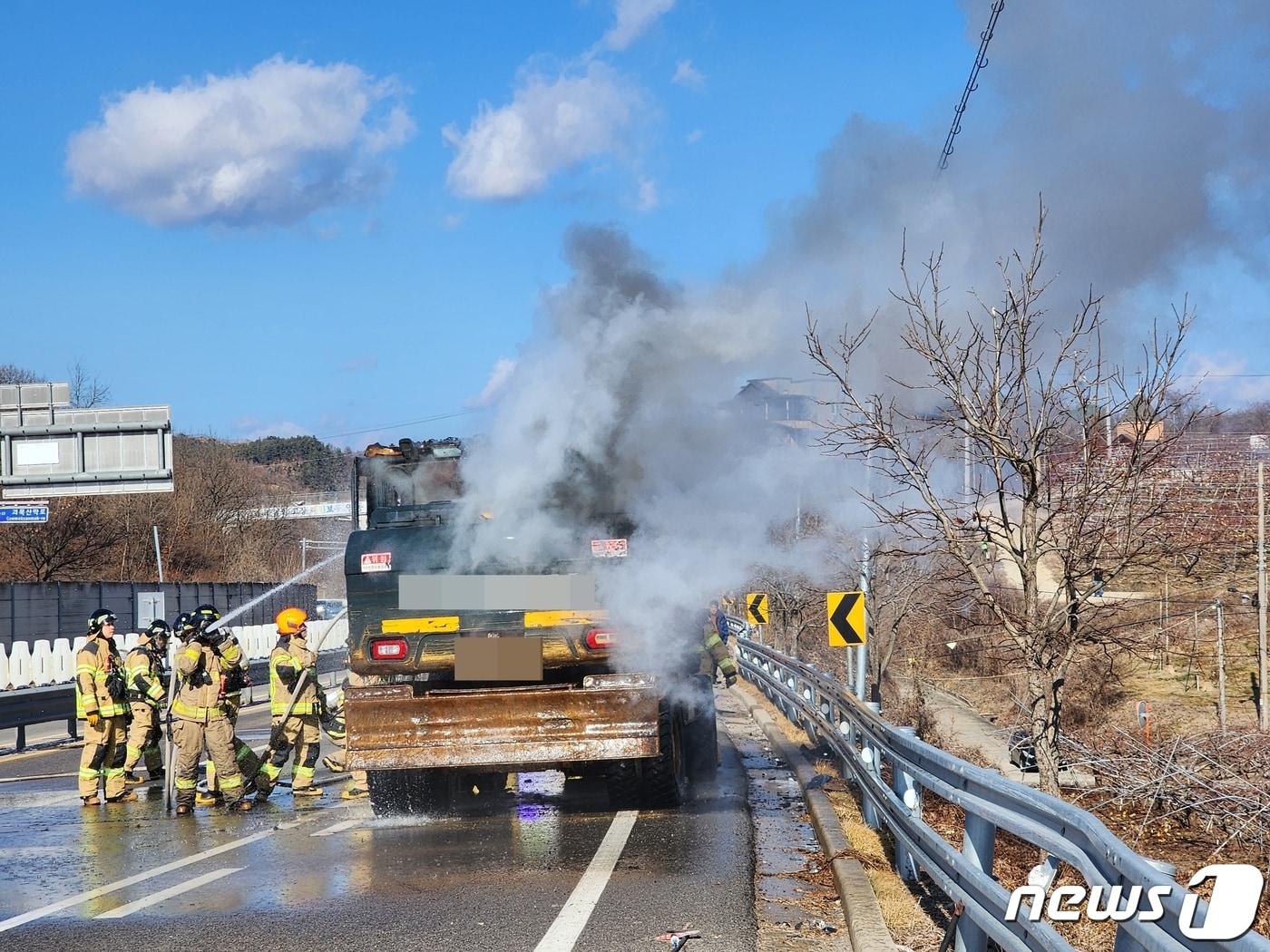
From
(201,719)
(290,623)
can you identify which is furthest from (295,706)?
(201,719)

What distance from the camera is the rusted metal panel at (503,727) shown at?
9.25m

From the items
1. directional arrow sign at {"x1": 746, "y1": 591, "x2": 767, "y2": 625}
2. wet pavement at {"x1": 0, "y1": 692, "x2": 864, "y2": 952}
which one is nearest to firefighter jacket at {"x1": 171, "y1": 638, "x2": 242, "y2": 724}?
wet pavement at {"x1": 0, "y1": 692, "x2": 864, "y2": 952}

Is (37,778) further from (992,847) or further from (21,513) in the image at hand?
(992,847)

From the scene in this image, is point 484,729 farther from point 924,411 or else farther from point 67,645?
point 67,645

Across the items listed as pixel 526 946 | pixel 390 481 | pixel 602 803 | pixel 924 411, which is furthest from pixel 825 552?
pixel 526 946

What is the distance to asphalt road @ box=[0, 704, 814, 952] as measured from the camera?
655 cm

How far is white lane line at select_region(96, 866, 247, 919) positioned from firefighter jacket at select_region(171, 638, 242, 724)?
3138mm

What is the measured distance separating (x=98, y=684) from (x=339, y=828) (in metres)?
3.95

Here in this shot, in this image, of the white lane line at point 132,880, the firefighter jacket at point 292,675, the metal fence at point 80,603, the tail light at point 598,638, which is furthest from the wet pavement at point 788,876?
the metal fence at point 80,603

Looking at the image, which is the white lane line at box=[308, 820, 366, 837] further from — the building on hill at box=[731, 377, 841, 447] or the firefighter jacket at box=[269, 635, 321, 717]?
the building on hill at box=[731, 377, 841, 447]

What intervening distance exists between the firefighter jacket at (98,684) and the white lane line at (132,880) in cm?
310

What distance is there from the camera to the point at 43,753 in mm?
17344

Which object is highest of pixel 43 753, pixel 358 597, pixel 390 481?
pixel 390 481

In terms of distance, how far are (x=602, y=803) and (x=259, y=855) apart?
10.1 feet
